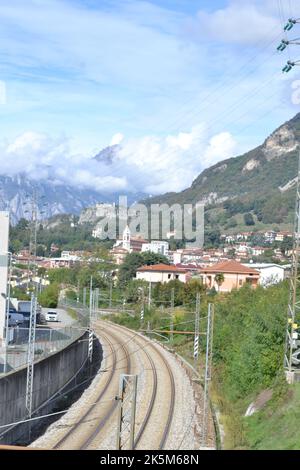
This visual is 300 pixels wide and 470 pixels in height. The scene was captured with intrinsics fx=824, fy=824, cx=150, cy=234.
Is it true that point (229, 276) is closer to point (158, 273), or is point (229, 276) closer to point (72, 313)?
point (158, 273)

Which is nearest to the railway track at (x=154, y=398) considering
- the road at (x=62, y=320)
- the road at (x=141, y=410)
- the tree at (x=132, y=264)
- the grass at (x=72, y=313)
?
the road at (x=141, y=410)

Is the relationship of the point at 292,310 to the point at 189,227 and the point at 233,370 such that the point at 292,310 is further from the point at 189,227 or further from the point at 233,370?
the point at 189,227

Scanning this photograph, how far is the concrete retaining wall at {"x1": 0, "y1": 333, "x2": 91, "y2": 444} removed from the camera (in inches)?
776

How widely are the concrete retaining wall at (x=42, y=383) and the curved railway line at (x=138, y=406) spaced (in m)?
1.02

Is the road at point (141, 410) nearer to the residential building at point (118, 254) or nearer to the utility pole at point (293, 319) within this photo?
the utility pole at point (293, 319)

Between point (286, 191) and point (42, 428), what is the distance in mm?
164777

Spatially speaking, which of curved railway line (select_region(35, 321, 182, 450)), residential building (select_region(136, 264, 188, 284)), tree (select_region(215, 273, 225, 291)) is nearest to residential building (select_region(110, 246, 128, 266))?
residential building (select_region(136, 264, 188, 284))

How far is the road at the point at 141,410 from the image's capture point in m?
20.5

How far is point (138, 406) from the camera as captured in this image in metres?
26.6

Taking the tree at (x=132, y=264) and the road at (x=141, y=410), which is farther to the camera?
the tree at (x=132, y=264)

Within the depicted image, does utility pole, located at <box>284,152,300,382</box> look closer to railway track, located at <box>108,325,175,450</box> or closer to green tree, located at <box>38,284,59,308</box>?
railway track, located at <box>108,325,175,450</box>

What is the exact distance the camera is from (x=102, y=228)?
167750 mm
